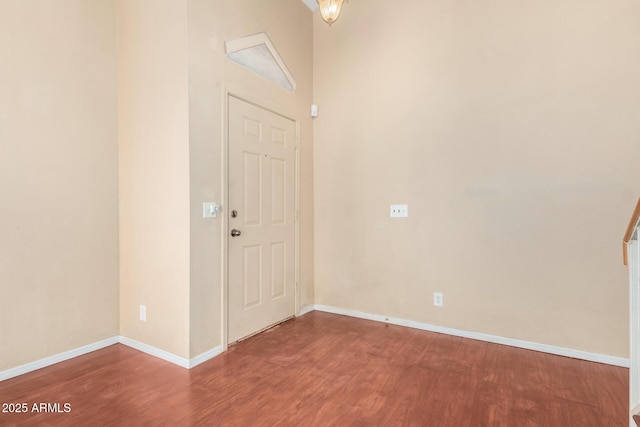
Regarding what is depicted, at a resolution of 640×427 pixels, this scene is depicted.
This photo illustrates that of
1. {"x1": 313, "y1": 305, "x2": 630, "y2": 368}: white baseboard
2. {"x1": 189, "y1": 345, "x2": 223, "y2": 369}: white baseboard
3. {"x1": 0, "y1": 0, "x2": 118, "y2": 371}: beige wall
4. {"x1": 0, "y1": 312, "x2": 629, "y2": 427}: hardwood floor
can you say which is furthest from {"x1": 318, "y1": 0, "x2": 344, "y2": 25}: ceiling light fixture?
{"x1": 313, "y1": 305, "x2": 630, "y2": 368}: white baseboard

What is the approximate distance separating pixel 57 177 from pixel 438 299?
3.37 meters

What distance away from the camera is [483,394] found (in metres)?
1.96

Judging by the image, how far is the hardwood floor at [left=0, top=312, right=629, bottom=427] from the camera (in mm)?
1738

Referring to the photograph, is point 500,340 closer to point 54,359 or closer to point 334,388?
point 334,388

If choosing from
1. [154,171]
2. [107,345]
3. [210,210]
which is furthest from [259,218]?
[107,345]

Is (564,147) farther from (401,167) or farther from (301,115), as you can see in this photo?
(301,115)

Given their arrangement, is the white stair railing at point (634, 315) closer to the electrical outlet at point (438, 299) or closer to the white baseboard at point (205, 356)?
the electrical outlet at point (438, 299)

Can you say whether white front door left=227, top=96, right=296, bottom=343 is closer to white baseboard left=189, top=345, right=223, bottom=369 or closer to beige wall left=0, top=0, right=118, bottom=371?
white baseboard left=189, top=345, right=223, bottom=369

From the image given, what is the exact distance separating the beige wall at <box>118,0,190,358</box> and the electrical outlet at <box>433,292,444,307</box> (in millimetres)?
2190

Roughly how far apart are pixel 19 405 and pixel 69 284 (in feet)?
2.85

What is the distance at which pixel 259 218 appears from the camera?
296cm

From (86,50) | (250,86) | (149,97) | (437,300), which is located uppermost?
(86,50)

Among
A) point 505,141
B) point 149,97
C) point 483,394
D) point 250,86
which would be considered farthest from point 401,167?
point 149,97

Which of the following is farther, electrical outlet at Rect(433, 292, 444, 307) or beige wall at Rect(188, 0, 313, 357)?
electrical outlet at Rect(433, 292, 444, 307)
